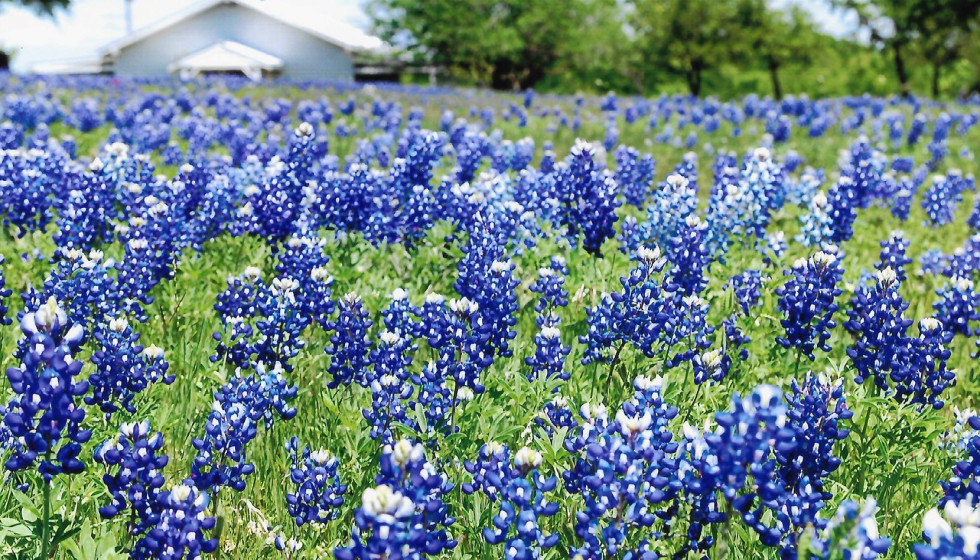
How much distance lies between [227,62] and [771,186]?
38686 mm

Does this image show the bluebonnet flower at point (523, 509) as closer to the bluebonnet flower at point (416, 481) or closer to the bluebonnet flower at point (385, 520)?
the bluebonnet flower at point (416, 481)

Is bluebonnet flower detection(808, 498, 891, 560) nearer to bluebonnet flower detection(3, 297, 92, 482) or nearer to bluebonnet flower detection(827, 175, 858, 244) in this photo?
bluebonnet flower detection(3, 297, 92, 482)

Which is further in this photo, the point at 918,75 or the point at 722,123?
the point at 918,75

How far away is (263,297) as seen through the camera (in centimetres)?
397

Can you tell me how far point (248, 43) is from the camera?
44406 mm

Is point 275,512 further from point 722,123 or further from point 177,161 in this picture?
point 722,123

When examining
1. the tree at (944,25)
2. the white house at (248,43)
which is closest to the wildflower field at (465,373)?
the tree at (944,25)

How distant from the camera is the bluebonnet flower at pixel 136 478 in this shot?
2.46 metres

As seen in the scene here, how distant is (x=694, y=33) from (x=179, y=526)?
41.4m

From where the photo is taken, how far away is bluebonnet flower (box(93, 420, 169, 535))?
96.8 inches

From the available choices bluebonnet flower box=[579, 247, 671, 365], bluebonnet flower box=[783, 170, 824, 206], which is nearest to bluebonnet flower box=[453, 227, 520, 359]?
bluebonnet flower box=[579, 247, 671, 365]

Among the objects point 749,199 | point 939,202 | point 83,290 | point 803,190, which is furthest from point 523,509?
A: point 939,202

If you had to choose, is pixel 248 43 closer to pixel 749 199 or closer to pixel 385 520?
pixel 749 199

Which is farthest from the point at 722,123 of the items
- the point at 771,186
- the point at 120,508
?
the point at 120,508
